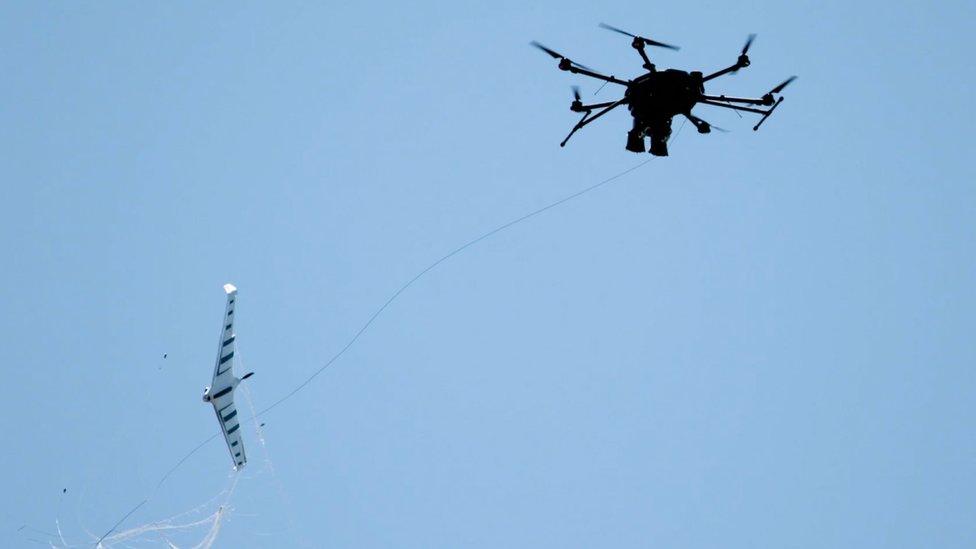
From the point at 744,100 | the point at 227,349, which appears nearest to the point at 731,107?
the point at 744,100

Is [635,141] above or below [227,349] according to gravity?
below

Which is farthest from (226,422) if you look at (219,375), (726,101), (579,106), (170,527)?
(726,101)

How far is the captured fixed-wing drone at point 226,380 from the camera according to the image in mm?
43781

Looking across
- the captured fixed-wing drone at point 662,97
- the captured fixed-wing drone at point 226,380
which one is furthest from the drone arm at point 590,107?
the captured fixed-wing drone at point 226,380

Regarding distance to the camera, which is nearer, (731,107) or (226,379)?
(731,107)

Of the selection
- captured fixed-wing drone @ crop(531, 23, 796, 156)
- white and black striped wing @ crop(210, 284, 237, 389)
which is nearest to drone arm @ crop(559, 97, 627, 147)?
captured fixed-wing drone @ crop(531, 23, 796, 156)

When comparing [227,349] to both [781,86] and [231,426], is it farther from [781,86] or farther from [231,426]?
[781,86]

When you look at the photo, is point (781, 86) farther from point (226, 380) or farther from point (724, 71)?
→ point (226, 380)

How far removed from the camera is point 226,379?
145 feet

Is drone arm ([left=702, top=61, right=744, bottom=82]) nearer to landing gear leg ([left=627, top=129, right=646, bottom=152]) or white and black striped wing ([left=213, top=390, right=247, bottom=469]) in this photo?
landing gear leg ([left=627, top=129, right=646, bottom=152])

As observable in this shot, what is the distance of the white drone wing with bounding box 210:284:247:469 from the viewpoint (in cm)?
4378

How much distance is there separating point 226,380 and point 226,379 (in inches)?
1.6

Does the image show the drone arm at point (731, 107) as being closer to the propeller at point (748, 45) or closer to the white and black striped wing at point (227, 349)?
the propeller at point (748, 45)

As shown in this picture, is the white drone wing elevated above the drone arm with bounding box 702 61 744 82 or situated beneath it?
elevated above
